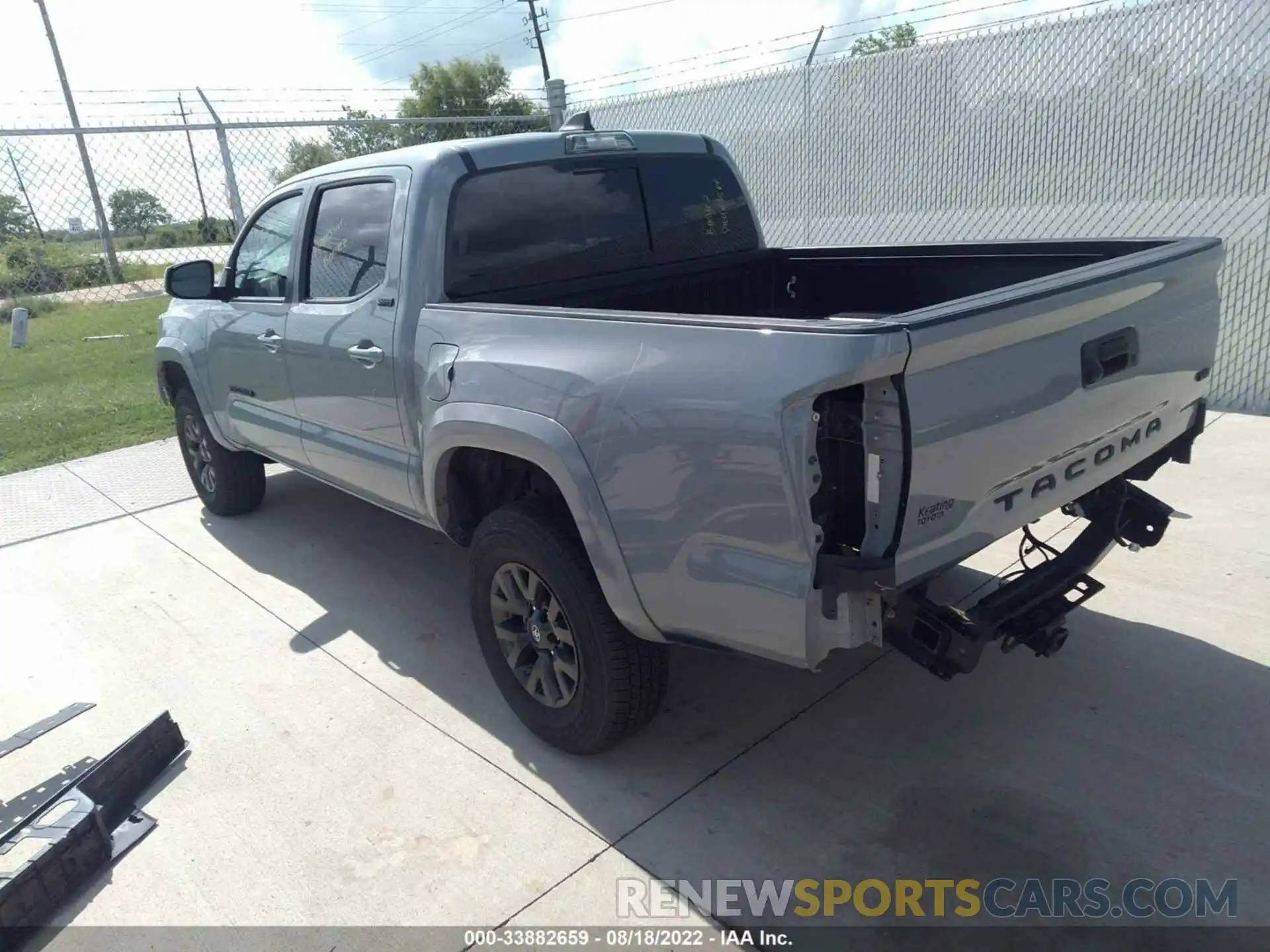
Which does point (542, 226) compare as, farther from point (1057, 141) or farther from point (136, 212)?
point (136, 212)

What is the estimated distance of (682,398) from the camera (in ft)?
8.18

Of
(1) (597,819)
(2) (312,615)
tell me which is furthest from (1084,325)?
(2) (312,615)

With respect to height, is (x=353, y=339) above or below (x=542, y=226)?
below

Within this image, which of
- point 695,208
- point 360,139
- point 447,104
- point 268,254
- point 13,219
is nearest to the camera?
point 695,208

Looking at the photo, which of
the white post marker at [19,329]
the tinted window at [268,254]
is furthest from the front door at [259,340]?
the white post marker at [19,329]

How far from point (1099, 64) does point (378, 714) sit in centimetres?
648

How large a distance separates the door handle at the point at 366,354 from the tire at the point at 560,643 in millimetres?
873

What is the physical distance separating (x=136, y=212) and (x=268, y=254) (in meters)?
7.76

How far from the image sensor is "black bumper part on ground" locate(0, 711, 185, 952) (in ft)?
9.00

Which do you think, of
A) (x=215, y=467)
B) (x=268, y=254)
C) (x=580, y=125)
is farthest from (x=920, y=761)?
(x=215, y=467)

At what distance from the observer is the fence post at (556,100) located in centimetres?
1036

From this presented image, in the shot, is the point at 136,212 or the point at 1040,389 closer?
the point at 1040,389

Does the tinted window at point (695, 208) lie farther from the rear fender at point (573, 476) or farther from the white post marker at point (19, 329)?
the white post marker at point (19, 329)

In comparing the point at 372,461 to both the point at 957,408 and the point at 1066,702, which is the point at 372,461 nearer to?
Answer: the point at 957,408
